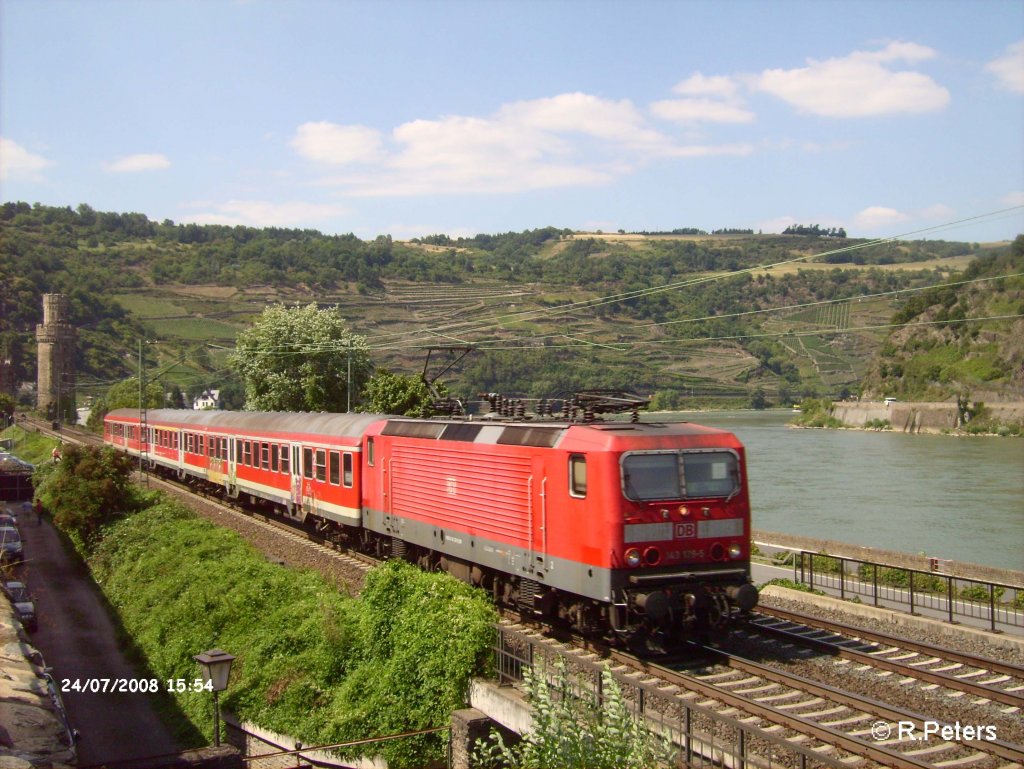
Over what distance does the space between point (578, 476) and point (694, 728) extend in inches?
165

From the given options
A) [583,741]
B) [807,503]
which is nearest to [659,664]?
[583,741]

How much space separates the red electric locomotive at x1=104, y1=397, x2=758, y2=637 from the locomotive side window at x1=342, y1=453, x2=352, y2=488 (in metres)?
2.27

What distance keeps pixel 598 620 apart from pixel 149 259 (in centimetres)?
18986

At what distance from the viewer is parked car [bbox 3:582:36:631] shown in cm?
2417

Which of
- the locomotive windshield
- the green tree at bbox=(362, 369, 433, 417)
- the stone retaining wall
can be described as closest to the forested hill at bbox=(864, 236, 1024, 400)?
the green tree at bbox=(362, 369, 433, 417)

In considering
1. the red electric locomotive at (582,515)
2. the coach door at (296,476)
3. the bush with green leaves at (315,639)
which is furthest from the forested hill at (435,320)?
the red electric locomotive at (582,515)

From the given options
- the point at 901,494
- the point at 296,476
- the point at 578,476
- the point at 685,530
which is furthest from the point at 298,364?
the point at 685,530

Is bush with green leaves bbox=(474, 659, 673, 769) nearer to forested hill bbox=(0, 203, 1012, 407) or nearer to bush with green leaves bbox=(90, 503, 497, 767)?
bush with green leaves bbox=(90, 503, 497, 767)

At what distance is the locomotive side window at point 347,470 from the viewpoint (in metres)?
23.8

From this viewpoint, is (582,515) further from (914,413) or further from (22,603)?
(914,413)

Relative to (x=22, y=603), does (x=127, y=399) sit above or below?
above

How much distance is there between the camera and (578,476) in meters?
14.0

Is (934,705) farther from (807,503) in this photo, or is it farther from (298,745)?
(807,503)

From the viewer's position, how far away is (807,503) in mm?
56156
